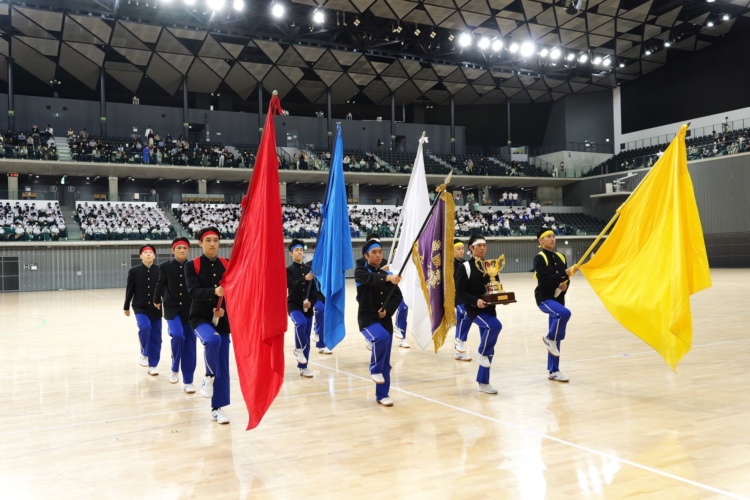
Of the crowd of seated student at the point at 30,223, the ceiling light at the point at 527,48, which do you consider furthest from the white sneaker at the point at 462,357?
the ceiling light at the point at 527,48

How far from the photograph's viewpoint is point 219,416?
6.02m

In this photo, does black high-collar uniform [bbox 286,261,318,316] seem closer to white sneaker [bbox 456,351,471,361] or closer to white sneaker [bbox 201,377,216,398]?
white sneaker [bbox 456,351,471,361]

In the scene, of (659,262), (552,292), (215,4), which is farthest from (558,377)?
(215,4)

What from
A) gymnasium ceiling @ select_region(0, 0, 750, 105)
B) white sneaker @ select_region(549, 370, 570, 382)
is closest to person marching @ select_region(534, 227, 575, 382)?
white sneaker @ select_region(549, 370, 570, 382)

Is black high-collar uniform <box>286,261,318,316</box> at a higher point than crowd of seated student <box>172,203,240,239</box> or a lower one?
Answer: lower

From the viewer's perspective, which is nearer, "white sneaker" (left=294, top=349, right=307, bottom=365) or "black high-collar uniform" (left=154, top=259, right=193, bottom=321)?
"black high-collar uniform" (left=154, top=259, right=193, bottom=321)

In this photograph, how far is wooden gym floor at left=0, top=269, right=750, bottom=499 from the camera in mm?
4238

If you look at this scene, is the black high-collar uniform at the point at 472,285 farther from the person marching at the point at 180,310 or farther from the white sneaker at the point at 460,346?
the person marching at the point at 180,310

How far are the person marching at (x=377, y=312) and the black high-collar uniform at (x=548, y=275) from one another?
2.00 metres

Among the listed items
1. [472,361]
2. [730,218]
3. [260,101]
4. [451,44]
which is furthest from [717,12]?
[472,361]

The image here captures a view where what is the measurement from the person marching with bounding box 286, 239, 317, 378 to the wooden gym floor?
45cm

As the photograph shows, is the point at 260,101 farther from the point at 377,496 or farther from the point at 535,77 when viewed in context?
the point at 377,496

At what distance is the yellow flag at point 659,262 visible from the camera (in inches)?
269

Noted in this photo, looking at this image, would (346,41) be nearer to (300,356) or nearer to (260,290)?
(300,356)
